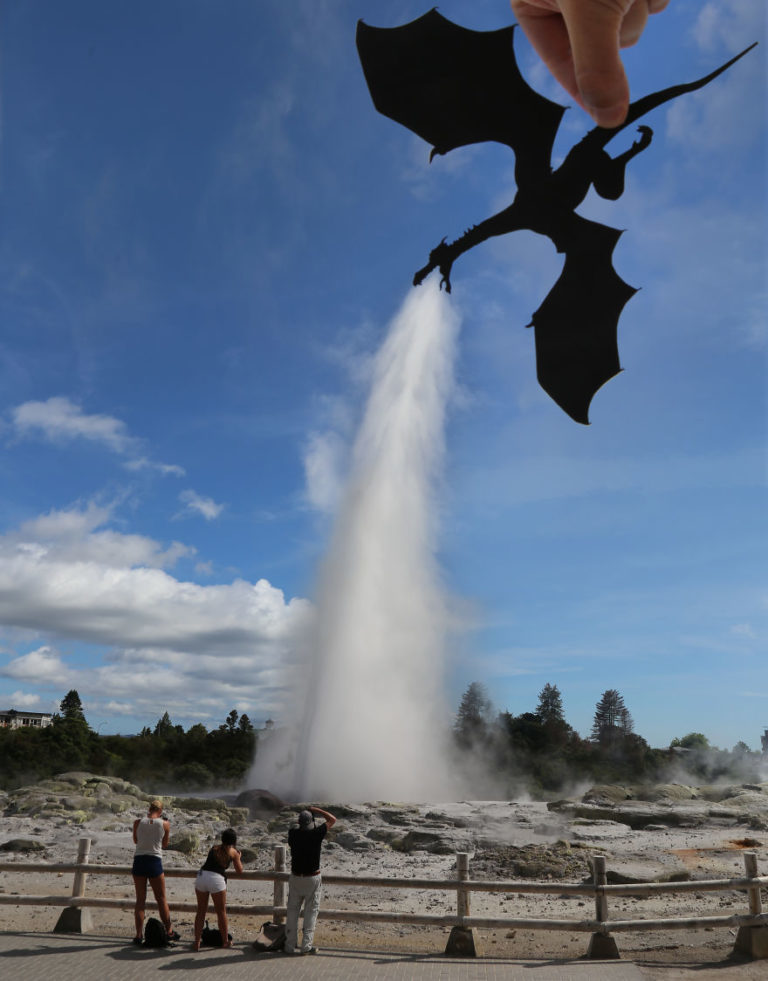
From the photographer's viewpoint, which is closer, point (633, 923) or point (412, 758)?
point (633, 923)

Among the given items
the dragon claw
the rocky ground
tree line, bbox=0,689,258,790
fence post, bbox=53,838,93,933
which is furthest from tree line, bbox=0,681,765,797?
the dragon claw

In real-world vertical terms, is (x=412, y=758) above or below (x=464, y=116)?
below

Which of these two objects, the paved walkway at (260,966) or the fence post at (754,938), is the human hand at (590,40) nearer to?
the paved walkway at (260,966)

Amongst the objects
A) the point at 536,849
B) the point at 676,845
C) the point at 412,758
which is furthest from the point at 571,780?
the point at 536,849

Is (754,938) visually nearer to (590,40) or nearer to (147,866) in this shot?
(147,866)

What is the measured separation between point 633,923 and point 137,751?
154 feet

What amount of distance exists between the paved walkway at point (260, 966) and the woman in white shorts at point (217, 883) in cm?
19

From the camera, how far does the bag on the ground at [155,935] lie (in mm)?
6512

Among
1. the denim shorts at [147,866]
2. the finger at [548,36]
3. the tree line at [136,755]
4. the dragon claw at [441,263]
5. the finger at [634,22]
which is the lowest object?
the tree line at [136,755]

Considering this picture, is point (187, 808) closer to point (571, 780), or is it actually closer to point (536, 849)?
point (536, 849)

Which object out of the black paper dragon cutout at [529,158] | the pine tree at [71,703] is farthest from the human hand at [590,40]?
the pine tree at [71,703]

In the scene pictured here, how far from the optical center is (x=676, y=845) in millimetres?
15883

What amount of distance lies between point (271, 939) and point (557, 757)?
48289mm

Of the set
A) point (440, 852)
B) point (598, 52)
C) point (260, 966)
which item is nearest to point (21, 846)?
point (440, 852)
